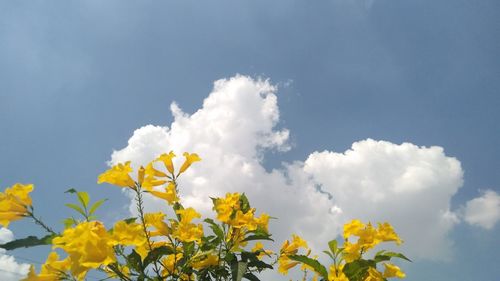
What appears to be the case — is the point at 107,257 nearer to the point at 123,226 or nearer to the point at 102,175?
the point at 123,226

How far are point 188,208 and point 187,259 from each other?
1.08ft

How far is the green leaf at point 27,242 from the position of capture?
2059mm

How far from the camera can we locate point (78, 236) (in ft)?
Answer: 5.64

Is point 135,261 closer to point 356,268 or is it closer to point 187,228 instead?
point 187,228

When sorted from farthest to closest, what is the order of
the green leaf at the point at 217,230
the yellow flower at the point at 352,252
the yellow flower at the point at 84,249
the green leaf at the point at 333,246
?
the green leaf at the point at 217,230 → the green leaf at the point at 333,246 → the yellow flower at the point at 352,252 → the yellow flower at the point at 84,249

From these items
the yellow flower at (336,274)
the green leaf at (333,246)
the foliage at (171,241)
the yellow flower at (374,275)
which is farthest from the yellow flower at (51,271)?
the yellow flower at (374,275)

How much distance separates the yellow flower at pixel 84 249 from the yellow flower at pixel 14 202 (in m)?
0.60

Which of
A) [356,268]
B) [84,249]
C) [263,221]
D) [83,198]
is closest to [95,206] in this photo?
[83,198]

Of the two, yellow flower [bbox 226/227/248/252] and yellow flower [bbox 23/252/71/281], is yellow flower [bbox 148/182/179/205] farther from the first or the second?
yellow flower [bbox 23/252/71/281]

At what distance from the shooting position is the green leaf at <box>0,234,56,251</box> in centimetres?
206

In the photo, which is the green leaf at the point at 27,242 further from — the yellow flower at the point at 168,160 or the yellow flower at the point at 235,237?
the yellow flower at the point at 235,237

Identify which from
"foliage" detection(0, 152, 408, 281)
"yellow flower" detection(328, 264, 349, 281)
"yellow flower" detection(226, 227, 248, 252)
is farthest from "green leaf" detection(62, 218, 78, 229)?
"yellow flower" detection(328, 264, 349, 281)

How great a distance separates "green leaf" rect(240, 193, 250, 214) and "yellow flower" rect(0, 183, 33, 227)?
4.52 ft

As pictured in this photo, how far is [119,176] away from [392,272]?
1770mm
